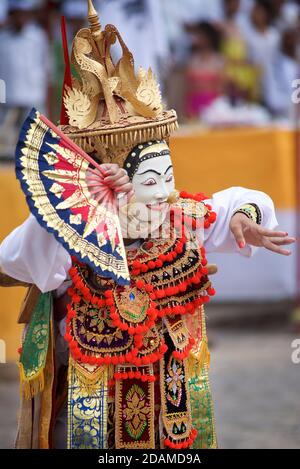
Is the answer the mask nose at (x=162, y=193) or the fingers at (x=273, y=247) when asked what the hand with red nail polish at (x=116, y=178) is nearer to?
the mask nose at (x=162, y=193)

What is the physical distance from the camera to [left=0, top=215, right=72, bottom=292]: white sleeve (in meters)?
3.36

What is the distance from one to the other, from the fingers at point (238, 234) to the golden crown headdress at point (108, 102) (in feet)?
1.35

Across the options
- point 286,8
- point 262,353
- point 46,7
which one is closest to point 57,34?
point 46,7

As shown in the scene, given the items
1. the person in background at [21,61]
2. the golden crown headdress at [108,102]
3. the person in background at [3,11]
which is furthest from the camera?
→ the person in background at [3,11]

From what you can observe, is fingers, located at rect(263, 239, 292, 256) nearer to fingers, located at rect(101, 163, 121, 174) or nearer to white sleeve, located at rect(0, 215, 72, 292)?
fingers, located at rect(101, 163, 121, 174)

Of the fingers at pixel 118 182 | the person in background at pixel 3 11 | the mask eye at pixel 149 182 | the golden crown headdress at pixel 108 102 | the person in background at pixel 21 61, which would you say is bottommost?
the fingers at pixel 118 182

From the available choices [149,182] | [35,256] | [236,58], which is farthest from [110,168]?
[236,58]

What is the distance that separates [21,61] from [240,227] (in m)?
6.99

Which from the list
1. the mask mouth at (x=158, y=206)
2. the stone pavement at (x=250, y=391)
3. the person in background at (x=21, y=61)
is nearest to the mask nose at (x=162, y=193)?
the mask mouth at (x=158, y=206)

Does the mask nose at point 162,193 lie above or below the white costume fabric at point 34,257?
above

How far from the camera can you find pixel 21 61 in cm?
1016

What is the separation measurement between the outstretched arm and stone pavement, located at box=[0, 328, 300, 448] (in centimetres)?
173

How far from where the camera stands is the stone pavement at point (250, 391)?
5398 mm

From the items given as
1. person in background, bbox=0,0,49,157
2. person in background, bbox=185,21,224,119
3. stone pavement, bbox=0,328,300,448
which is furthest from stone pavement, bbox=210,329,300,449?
person in background, bbox=185,21,224,119
